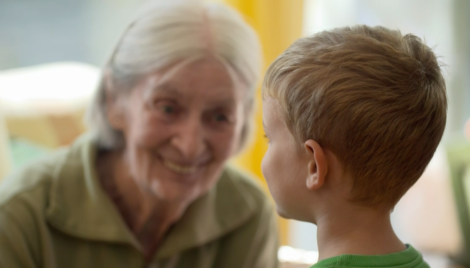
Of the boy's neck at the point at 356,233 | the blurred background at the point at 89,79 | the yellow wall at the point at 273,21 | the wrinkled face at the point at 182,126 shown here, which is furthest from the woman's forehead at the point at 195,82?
the yellow wall at the point at 273,21

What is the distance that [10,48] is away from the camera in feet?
7.54

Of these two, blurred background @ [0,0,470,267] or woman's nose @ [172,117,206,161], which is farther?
blurred background @ [0,0,470,267]

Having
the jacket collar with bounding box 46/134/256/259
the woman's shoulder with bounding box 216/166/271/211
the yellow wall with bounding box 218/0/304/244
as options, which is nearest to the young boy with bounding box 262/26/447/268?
the jacket collar with bounding box 46/134/256/259

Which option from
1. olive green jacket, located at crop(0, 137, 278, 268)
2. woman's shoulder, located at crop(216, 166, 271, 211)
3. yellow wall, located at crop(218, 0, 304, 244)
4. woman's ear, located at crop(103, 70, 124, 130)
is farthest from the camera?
yellow wall, located at crop(218, 0, 304, 244)

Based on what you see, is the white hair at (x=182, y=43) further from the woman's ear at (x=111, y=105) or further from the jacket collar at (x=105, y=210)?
the jacket collar at (x=105, y=210)

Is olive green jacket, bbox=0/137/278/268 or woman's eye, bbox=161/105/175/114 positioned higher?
woman's eye, bbox=161/105/175/114

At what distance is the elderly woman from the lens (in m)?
1.40

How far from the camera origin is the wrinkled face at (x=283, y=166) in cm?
90

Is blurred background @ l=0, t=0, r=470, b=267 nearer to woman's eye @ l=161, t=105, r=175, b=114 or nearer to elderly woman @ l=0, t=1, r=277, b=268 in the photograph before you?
elderly woman @ l=0, t=1, r=277, b=268

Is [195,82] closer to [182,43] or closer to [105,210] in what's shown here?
[182,43]

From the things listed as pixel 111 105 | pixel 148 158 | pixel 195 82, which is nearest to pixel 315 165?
pixel 195 82

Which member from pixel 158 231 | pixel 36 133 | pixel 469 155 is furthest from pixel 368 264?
pixel 469 155

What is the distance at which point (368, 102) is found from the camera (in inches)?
32.6

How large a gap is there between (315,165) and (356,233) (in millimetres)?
133
